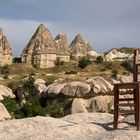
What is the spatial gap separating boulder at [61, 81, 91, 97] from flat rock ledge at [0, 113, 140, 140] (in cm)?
1889

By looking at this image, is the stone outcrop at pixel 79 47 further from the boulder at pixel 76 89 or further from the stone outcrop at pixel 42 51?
the boulder at pixel 76 89

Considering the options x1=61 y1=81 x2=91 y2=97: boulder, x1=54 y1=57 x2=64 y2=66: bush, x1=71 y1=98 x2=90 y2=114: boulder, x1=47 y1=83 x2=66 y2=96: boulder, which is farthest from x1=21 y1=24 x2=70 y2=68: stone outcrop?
x1=71 y1=98 x2=90 y2=114: boulder

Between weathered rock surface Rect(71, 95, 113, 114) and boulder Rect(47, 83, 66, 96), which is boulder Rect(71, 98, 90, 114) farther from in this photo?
boulder Rect(47, 83, 66, 96)

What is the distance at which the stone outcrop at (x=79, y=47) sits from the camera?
3627 inches

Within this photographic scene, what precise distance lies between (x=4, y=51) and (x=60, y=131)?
6644cm

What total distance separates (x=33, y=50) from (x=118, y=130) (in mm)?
70746

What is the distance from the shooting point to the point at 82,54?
9238 cm

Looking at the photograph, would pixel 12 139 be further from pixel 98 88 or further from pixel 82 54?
pixel 82 54

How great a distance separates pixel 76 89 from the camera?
28.6 meters

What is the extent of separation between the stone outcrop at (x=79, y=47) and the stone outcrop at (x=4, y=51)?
62.0 feet

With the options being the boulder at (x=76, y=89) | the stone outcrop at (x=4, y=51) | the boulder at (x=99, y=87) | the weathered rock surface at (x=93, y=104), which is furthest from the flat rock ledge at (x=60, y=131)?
the stone outcrop at (x=4, y=51)

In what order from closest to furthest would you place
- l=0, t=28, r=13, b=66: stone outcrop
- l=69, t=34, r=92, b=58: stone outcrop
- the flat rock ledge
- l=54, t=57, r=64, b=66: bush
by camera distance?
the flat rock ledge
l=0, t=28, r=13, b=66: stone outcrop
l=54, t=57, r=64, b=66: bush
l=69, t=34, r=92, b=58: stone outcrop

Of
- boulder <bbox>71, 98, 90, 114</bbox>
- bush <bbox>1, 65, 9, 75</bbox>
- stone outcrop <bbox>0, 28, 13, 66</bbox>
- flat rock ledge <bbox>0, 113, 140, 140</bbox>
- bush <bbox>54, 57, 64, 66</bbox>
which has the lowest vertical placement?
boulder <bbox>71, 98, 90, 114</bbox>

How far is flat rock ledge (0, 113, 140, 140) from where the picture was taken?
8141 millimetres
